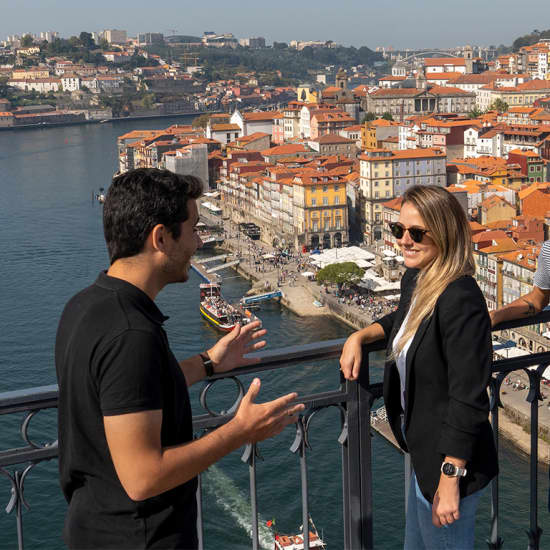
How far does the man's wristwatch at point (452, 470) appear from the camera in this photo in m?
0.70

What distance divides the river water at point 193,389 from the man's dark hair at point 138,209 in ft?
→ 12.5

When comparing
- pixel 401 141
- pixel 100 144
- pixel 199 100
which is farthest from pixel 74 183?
pixel 199 100

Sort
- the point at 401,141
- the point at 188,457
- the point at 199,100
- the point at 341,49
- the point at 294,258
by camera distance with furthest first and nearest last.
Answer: the point at 341,49 → the point at 199,100 → the point at 401,141 → the point at 294,258 → the point at 188,457

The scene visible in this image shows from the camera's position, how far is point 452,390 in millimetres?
692

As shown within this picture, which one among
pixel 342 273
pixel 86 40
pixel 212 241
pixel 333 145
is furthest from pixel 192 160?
pixel 86 40

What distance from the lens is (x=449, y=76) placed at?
32688mm

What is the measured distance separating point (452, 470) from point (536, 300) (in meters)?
0.25

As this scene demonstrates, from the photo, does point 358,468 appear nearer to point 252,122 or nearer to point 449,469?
point 449,469

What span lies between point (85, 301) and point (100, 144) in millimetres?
31449

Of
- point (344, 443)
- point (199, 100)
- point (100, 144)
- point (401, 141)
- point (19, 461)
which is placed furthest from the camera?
point (199, 100)

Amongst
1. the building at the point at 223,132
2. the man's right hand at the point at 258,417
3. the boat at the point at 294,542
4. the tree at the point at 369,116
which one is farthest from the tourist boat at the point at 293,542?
the tree at the point at 369,116

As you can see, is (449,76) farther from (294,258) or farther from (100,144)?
(294,258)

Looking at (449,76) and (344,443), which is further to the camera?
(449,76)

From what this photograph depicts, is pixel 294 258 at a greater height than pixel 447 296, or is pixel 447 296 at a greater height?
pixel 447 296
